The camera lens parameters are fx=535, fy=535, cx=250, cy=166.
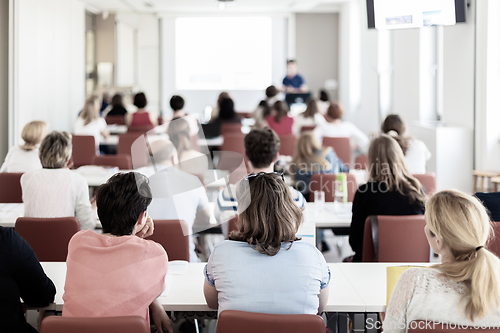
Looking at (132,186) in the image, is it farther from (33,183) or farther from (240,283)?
(33,183)

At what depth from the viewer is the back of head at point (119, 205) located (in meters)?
1.91

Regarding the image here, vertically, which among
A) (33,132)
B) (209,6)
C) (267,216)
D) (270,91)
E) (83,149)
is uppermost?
(209,6)

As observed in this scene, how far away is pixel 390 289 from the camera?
1.97m

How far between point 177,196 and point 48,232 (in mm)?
747

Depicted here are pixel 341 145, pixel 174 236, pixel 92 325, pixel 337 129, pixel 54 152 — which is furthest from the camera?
pixel 337 129

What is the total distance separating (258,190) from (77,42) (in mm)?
9579

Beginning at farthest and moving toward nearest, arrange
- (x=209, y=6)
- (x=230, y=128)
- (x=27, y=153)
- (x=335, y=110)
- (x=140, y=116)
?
(x=209, y=6)
(x=140, y=116)
(x=230, y=128)
(x=335, y=110)
(x=27, y=153)

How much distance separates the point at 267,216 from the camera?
1.88 meters

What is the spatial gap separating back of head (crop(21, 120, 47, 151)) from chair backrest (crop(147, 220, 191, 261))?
2.29 meters

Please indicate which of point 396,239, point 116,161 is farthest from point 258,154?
point 116,161

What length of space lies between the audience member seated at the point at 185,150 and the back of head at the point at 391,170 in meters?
1.03

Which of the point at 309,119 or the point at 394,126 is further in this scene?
the point at 309,119

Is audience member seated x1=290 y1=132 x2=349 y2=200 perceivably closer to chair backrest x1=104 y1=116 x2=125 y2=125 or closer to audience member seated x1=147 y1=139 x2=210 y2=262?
audience member seated x1=147 y1=139 x2=210 y2=262

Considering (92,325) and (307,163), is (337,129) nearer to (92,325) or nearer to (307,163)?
(307,163)
